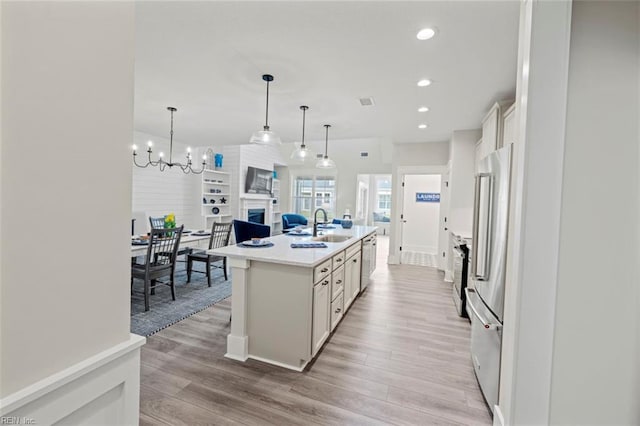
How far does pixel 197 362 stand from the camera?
92.7 inches

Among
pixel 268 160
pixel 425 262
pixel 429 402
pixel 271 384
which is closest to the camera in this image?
pixel 429 402

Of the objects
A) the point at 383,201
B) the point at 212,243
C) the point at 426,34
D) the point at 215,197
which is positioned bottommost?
the point at 212,243

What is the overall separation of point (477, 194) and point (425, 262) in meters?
4.60

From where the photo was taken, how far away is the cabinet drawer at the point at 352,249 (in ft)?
10.7

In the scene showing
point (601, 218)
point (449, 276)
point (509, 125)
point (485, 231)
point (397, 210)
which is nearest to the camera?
point (601, 218)

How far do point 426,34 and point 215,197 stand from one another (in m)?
6.80

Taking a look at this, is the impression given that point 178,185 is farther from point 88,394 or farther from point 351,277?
point 88,394

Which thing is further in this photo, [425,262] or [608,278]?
[425,262]

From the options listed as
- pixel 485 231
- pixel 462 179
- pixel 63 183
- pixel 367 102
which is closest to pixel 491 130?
pixel 462 179

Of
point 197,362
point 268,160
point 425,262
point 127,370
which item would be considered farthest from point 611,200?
point 268,160

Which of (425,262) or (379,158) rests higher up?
(379,158)

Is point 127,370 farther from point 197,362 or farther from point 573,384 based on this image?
→ point 573,384

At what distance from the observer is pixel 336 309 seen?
9.51ft

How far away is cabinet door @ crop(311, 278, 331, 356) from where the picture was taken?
7.53 feet
